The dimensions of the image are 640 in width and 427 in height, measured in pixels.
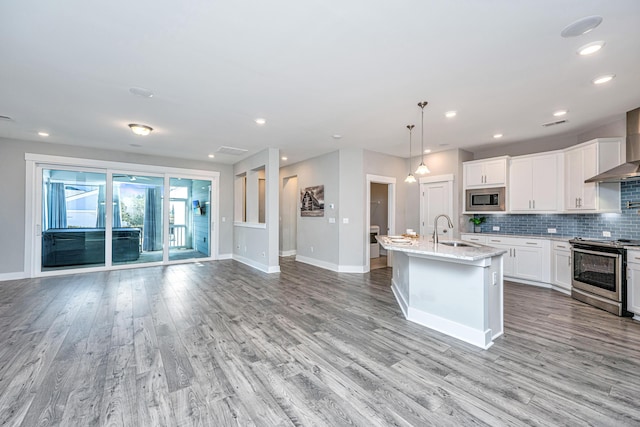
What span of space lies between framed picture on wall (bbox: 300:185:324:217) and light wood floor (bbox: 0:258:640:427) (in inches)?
114

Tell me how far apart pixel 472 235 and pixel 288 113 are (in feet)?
14.2

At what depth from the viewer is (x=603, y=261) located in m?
3.64

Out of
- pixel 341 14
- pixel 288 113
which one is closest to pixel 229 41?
pixel 341 14

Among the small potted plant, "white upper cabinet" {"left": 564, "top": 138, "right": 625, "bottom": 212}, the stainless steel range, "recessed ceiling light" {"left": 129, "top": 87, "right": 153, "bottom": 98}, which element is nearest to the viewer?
"recessed ceiling light" {"left": 129, "top": 87, "right": 153, "bottom": 98}

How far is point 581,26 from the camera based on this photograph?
6.76 ft

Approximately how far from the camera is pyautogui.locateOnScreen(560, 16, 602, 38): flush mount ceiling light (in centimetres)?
200

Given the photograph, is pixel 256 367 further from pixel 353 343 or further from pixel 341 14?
pixel 341 14

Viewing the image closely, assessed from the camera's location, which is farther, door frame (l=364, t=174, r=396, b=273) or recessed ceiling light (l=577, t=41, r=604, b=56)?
door frame (l=364, t=174, r=396, b=273)

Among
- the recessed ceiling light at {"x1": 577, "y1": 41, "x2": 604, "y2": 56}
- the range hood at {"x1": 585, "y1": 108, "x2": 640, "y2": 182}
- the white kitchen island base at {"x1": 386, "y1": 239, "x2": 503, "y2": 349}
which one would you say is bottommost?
the white kitchen island base at {"x1": 386, "y1": 239, "x2": 503, "y2": 349}

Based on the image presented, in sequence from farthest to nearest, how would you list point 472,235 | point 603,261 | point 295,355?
point 472,235 < point 603,261 < point 295,355

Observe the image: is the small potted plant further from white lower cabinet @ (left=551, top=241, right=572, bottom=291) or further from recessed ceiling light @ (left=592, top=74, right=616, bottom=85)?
recessed ceiling light @ (left=592, top=74, right=616, bottom=85)

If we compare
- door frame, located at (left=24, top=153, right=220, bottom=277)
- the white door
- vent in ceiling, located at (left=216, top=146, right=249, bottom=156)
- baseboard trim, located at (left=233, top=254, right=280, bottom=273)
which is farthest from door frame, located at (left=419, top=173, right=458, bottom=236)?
door frame, located at (left=24, top=153, right=220, bottom=277)

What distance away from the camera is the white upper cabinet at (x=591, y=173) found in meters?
3.96

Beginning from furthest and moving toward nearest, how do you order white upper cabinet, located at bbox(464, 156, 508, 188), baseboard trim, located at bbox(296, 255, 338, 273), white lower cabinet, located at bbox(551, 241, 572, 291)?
1. baseboard trim, located at bbox(296, 255, 338, 273)
2. white upper cabinet, located at bbox(464, 156, 508, 188)
3. white lower cabinet, located at bbox(551, 241, 572, 291)
